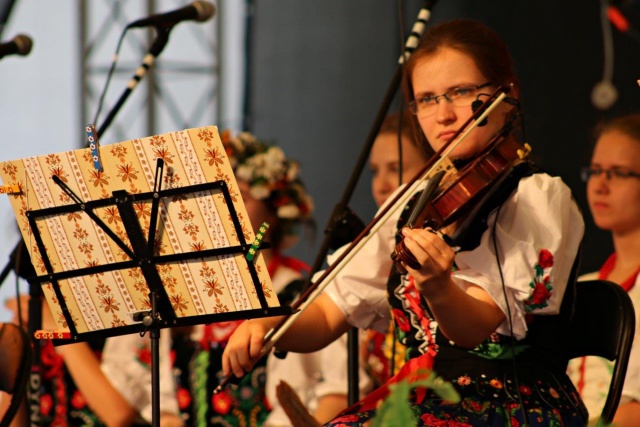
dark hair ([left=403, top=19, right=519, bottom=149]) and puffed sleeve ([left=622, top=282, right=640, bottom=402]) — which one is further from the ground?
dark hair ([left=403, top=19, right=519, bottom=149])

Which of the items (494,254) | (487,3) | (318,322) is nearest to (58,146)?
(487,3)

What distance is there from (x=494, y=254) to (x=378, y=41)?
135 inches

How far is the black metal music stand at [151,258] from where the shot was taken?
1.73 meters

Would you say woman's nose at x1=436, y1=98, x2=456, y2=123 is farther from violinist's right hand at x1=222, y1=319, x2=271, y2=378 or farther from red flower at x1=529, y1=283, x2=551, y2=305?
violinist's right hand at x1=222, y1=319, x2=271, y2=378

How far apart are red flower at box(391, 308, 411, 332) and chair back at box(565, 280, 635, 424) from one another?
12.8 inches

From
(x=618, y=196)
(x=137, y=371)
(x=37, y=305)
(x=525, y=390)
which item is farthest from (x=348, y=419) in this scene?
(x=137, y=371)

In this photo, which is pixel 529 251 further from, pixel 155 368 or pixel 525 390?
pixel 155 368

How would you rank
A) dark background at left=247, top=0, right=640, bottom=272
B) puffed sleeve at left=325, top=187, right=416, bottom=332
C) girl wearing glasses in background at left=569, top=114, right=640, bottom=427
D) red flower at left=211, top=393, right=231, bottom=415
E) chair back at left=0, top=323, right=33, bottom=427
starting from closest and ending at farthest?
puffed sleeve at left=325, top=187, right=416, bottom=332 → chair back at left=0, top=323, right=33, bottom=427 → girl wearing glasses in background at left=569, top=114, right=640, bottom=427 → red flower at left=211, top=393, right=231, bottom=415 → dark background at left=247, top=0, right=640, bottom=272

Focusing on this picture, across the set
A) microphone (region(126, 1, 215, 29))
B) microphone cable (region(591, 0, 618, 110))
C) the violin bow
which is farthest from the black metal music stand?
microphone cable (region(591, 0, 618, 110))

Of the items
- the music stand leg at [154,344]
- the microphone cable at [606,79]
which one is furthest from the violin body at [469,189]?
the microphone cable at [606,79]

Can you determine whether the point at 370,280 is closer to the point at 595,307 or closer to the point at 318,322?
the point at 318,322

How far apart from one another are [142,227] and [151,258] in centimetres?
6

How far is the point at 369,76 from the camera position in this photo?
17.1 feet

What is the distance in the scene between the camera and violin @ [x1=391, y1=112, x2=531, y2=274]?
69.9 inches
